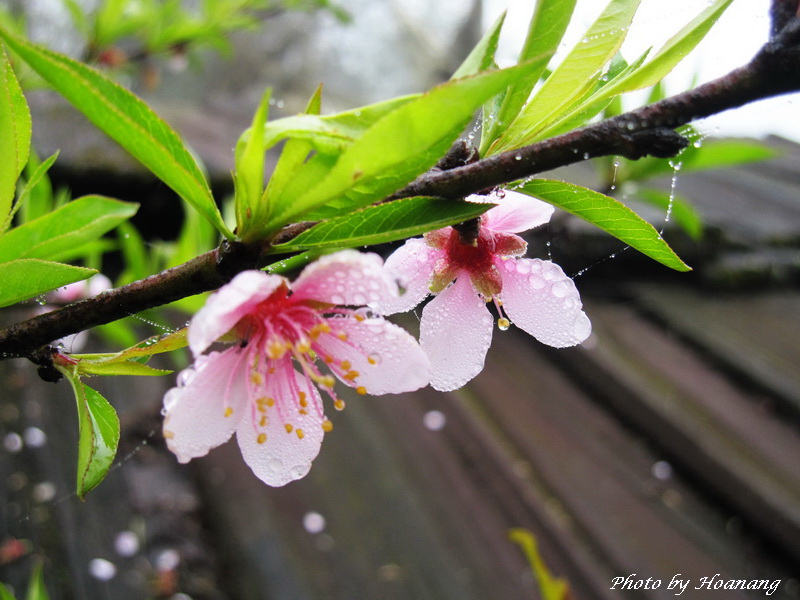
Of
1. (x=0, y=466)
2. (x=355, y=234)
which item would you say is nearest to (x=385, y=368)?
(x=355, y=234)

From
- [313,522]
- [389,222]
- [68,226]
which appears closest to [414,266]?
[389,222]

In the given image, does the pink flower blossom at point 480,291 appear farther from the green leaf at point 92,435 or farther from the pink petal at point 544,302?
the green leaf at point 92,435

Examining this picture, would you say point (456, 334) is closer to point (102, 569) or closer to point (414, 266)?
point (414, 266)

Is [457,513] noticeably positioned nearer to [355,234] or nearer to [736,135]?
[355,234]

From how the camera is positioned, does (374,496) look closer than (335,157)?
No

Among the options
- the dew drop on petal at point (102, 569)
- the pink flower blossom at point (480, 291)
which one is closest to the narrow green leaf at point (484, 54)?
the pink flower blossom at point (480, 291)

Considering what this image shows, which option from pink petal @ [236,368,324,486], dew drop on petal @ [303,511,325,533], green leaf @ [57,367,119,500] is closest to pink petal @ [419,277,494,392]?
pink petal @ [236,368,324,486]

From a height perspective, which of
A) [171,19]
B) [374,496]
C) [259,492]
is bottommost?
[374,496]
